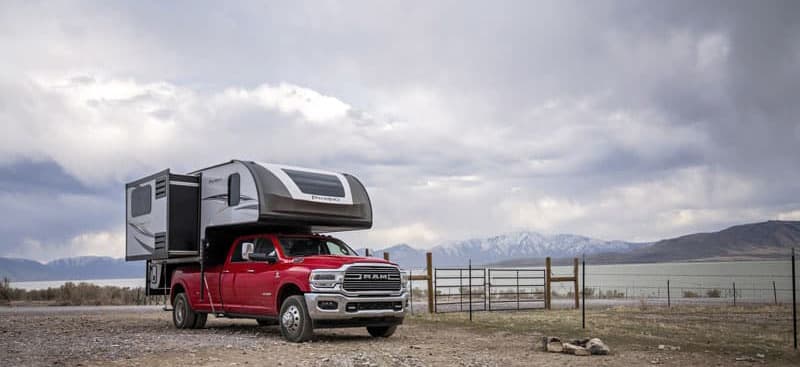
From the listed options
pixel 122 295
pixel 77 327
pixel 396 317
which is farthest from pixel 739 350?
pixel 122 295

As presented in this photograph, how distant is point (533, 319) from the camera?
67.3 ft

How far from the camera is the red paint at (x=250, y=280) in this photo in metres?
14.0

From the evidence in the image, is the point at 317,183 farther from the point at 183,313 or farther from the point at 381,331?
the point at 183,313

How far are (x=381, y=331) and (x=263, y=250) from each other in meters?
2.69

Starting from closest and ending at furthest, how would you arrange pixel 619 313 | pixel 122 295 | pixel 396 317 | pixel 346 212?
pixel 396 317
pixel 346 212
pixel 619 313
pixel 122 295

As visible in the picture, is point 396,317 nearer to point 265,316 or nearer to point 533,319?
point 265,316

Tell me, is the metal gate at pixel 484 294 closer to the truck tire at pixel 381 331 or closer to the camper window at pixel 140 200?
the truck tire at pixel 381 331

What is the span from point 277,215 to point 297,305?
1.83 meters

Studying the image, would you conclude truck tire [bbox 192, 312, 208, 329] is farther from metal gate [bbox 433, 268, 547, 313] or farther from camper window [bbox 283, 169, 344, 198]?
metal gate [bbox 433, 268, 547, 313]

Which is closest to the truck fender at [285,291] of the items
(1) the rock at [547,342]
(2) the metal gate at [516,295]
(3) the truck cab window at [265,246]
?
(3) the truck cab window at [265,246]

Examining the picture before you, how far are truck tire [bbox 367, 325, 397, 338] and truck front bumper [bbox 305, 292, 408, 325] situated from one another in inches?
26.0

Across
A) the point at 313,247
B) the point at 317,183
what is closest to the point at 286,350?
the point at 313,247

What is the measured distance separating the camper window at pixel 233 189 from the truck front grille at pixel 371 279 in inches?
119

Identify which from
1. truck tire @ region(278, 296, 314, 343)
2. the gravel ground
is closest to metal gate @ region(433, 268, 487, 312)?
the gravel ground
